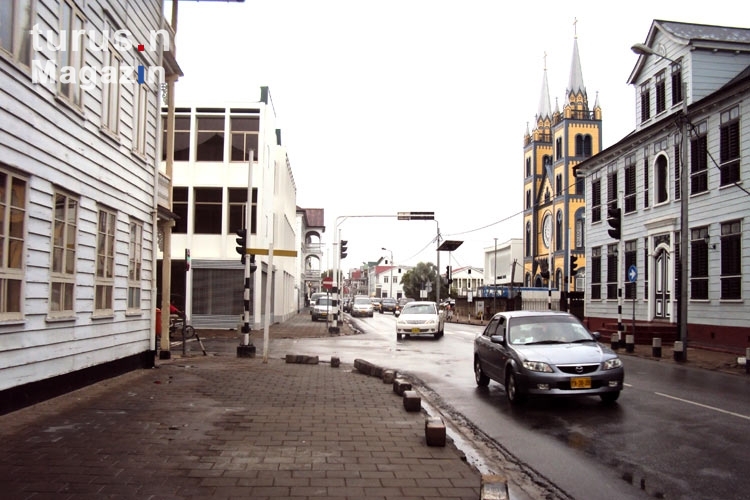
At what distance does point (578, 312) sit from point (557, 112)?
104 feet

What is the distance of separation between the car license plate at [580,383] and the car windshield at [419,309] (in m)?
19.2

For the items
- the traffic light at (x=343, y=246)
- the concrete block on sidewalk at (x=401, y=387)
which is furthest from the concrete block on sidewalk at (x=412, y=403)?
the traffic light at (x=343, y=246)

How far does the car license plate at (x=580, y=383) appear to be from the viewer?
980 centimetres

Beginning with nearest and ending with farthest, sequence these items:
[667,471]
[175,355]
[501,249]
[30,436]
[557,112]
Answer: [667,471]
[30,436]
[175,355]
[557,112]
[501,249]

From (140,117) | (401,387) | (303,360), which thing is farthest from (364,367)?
(140,117)

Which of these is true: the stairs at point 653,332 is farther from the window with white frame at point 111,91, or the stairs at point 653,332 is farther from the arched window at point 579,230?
the arched window at point 579,230

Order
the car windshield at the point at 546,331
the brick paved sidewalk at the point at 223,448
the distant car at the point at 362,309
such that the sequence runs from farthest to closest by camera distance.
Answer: the distant car at the point at 362,309
the car windshield at the point at 546,331
the brick paved sidewalk at the point at 223,448

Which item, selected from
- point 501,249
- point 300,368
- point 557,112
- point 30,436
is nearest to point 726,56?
point 300,368

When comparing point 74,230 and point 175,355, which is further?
point 175,355

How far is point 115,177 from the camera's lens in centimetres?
1198

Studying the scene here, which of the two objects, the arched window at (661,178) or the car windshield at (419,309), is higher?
the arched window at (661,178)

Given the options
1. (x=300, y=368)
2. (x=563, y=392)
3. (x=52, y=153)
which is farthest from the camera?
(x=300, y=368)

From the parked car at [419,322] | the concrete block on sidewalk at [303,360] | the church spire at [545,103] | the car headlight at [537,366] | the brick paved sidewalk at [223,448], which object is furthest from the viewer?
the church spire at [545,103]

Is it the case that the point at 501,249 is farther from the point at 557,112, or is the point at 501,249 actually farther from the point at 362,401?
the point at 362,401
